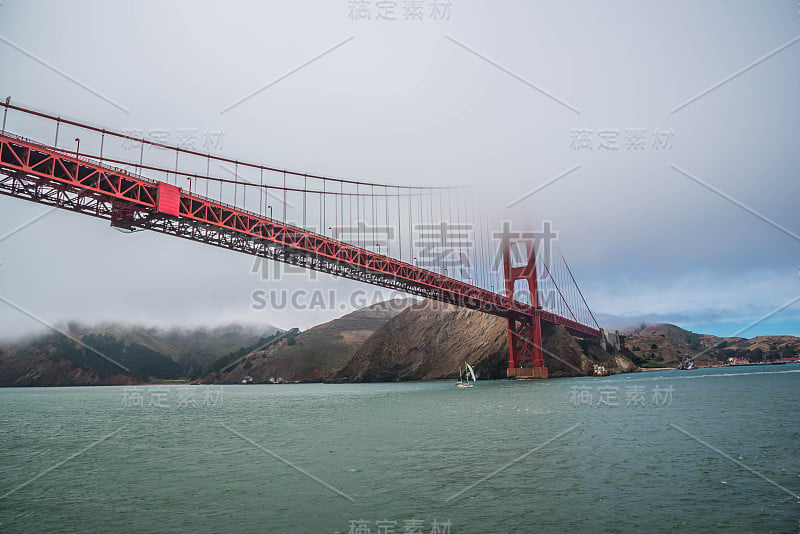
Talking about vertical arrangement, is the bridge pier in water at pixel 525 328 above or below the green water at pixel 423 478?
above

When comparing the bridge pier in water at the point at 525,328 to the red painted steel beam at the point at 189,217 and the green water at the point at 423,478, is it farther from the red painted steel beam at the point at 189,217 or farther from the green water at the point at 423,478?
the green water at the point at 423,478

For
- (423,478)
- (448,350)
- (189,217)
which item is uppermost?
(189,217)

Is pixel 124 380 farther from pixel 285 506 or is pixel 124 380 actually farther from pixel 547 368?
pixel 285 506

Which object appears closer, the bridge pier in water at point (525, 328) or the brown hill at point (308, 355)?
the bridge pier in water at point (525, 328)

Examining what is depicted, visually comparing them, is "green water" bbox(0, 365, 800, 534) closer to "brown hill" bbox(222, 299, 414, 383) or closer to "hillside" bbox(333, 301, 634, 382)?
"hillside" bbox(333, 301, 634, 382)

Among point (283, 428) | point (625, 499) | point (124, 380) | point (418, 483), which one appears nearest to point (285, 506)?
point (418, 483)

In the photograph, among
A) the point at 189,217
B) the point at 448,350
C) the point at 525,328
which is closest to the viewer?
the point at 189,217

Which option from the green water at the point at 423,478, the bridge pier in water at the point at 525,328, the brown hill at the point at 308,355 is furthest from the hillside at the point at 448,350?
the green water at the point at 423,478

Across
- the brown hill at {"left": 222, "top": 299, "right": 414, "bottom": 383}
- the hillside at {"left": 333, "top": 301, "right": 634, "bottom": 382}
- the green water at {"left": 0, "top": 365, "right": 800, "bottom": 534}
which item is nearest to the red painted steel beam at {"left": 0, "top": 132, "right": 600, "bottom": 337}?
the green water at {"left": 0, "top": 365, "right": 800, "bottom": 534}

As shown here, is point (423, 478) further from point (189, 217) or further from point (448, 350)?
point (448, 350)

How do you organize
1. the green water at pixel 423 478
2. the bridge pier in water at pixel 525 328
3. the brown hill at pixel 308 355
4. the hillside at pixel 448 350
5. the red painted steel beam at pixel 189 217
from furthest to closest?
the brown hill at pixel 308 355 → the hillside at pixel 448 350 → the bridge pier in water at pixel 525 328 → the red painted steel beam at pixel 189 217 → the green water at pixel 423 478

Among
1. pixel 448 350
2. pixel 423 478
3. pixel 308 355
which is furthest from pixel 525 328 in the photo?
pixel 308 355
